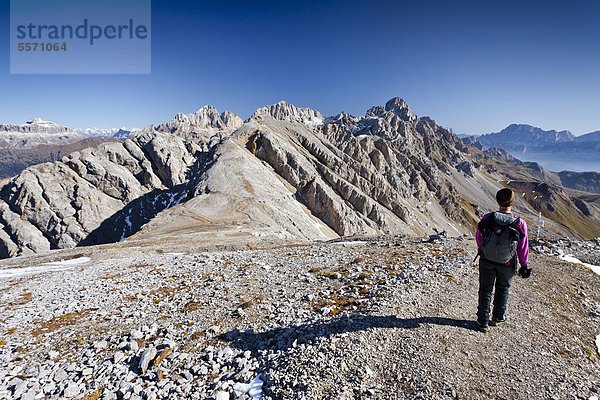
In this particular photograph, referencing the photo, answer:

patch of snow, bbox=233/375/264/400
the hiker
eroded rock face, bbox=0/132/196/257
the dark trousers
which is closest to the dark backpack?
the hiker

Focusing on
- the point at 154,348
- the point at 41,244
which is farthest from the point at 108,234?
the point at 154,348

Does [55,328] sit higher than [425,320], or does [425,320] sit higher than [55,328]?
[425,320]

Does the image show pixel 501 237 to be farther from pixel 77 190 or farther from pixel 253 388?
pixel 77 190

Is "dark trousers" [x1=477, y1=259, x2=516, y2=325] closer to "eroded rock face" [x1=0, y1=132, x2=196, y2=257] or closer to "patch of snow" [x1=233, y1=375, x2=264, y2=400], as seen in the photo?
"patch of snow" [x1=233, y1=375, x2=264, y2=400]

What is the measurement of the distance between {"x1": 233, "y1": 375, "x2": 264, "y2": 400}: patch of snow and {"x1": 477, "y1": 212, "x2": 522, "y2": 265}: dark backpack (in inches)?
300

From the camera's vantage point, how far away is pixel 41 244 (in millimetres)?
79000

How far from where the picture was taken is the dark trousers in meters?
8.18

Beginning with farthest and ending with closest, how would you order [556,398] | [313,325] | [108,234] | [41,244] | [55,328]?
[108,234]
[41,244]
[55,328]
[313,325]
[556,398]

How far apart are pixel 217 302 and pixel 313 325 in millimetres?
4483

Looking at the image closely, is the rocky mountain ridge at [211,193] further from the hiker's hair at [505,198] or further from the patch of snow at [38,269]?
the hiker's hair at [505,198]

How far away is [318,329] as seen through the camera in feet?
26.6

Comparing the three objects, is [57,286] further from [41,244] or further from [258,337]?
[41,244]

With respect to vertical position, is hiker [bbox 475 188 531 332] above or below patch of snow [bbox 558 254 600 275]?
above

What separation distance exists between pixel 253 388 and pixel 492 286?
7.77 meters
